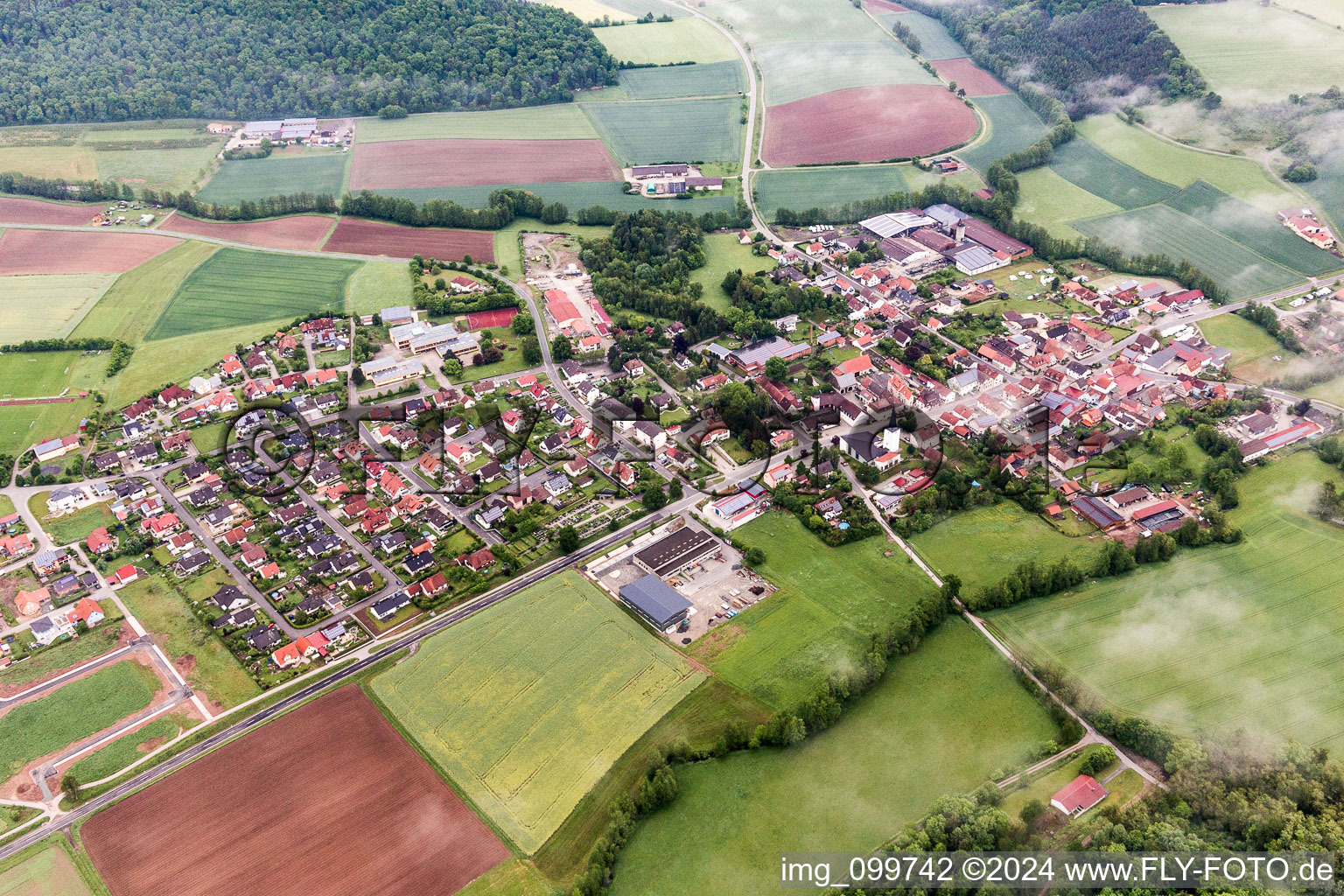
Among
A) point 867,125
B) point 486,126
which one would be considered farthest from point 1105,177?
point 486,126

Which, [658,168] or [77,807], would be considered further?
[658,168]

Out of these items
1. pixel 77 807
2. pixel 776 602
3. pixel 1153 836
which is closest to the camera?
pixel 1153 836

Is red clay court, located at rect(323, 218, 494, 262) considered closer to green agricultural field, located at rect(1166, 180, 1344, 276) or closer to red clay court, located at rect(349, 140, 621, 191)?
red clay court, located at rect(349, 140, 621, 191)

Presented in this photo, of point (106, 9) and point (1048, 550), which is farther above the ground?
point (106, 9)

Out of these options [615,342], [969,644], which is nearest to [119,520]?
[615,342]

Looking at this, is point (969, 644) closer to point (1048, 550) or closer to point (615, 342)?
point (1048, 550)

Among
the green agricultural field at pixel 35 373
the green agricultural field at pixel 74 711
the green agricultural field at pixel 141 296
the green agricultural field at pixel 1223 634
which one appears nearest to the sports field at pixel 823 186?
the green agricultural field at pixel 1223 634

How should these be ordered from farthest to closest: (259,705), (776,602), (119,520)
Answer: (119,520) < (776,602) < (259,705)
